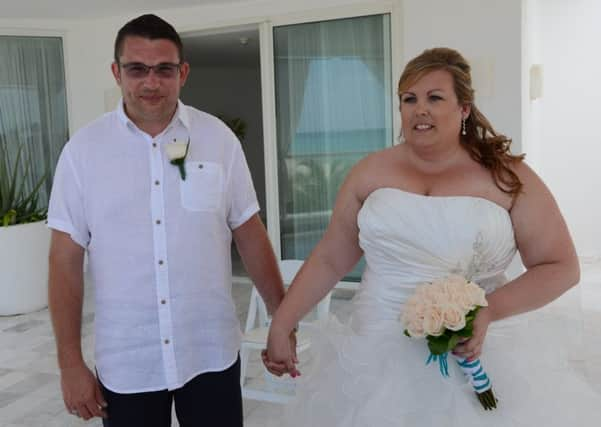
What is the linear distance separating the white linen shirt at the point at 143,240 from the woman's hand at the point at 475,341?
672 millimetres

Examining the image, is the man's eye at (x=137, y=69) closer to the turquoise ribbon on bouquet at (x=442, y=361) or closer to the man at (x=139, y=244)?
the man at (x=139, y=244)

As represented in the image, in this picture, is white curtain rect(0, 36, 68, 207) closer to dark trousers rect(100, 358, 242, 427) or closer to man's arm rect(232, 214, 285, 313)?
man's arm rect(232, 214, 285, 313)

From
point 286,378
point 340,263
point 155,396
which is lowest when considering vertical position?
point 286,378

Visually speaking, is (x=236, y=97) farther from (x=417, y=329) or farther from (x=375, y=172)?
(x=417, y=329)

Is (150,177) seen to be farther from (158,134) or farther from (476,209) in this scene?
(476,209)

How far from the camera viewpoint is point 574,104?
23.0 feet

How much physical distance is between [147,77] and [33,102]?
5409 millimetres

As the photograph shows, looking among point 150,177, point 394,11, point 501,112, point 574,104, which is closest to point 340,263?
point 150,177

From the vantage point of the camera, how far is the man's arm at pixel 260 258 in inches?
72.0

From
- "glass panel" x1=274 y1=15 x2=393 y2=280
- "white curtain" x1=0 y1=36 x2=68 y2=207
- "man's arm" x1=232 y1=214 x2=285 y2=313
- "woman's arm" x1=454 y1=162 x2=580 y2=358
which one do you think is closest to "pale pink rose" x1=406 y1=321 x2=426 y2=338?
"woman's arm" x1=454 y1=162 x2=580 y2=358

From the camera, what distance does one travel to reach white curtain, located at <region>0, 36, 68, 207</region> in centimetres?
625

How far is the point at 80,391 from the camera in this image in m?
1.59

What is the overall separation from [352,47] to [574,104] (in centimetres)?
323

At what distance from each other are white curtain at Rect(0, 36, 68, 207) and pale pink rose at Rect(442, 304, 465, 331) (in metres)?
5.84
